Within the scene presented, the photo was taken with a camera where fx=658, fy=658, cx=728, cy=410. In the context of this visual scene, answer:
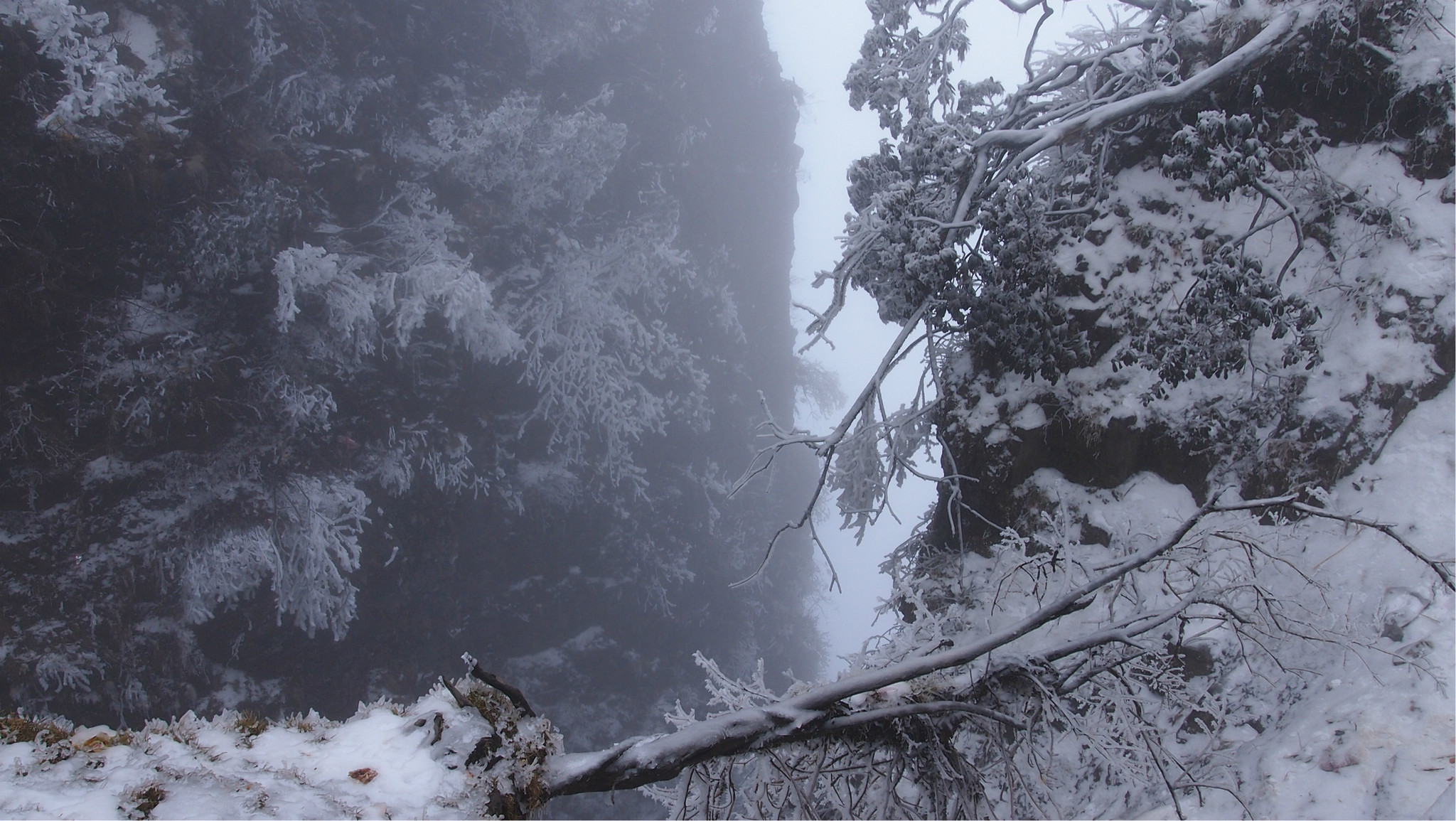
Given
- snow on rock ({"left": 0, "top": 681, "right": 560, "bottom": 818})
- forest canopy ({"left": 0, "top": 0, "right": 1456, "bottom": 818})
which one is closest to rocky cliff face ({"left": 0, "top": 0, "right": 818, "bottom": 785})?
forest canopy ({"left": 0, "top": 0, "right": 1456, "bottom": 818})

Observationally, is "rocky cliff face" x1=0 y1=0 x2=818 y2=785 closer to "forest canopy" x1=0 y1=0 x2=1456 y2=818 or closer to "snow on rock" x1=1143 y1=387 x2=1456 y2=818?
"forest canopy" x1=0 y1=0 x2=1456 y2=818

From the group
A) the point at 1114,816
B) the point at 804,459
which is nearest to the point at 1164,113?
the point at 1114,816

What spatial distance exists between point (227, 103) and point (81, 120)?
199 cm

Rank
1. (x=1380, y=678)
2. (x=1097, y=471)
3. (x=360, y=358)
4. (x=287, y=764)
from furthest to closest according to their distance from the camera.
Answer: (x=360, y=358) → (x=1097, y=471) → (x=1380, y=678) → (x=287, y=764)

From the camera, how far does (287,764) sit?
5.61 feet

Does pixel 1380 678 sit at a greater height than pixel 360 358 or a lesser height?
lesser

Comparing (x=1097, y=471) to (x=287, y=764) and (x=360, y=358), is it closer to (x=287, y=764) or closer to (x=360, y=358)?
(x=287, y=764)

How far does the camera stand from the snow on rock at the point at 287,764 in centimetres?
139

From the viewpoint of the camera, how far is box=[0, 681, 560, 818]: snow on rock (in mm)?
1390

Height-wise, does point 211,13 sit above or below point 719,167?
below

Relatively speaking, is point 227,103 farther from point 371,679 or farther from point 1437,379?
point 1437,379

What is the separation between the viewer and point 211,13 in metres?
8.95

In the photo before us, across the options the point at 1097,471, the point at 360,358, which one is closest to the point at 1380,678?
the point at 1097,471

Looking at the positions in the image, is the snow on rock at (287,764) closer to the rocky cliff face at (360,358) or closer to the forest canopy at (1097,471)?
the forest canopy at (1097,471)
